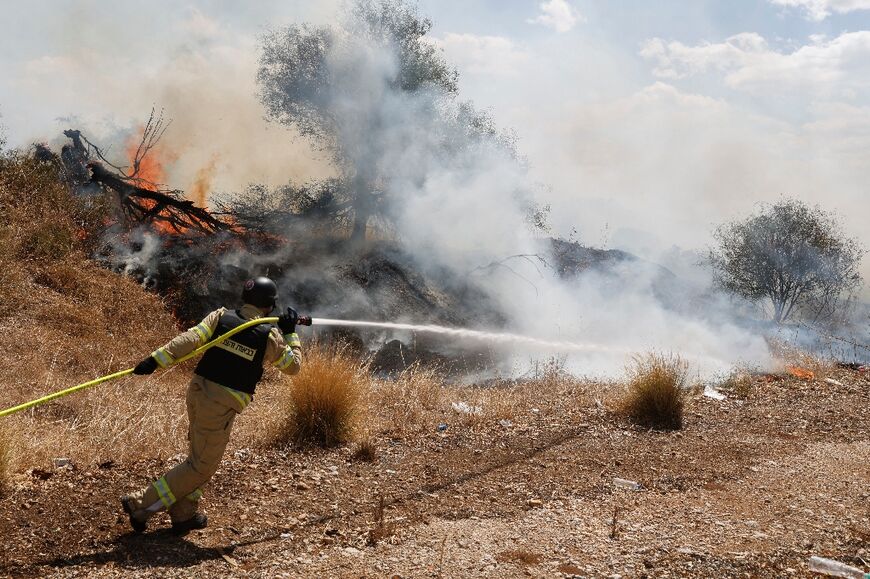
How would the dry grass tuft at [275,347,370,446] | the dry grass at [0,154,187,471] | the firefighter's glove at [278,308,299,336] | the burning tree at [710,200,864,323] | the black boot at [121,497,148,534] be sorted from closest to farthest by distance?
1. the black boot at [121,497,148,534]
2. the firefighter's glove at [278,308,299,336]
3. the dry grass at [0,154,187,471]
4. the dry grass tuft at [275,347,370,446]
5. the burning tree at [710,200,864,323]

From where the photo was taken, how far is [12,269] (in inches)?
404

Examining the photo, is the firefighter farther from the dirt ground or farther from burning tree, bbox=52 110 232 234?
burning tree, bbox=52 110 232 234

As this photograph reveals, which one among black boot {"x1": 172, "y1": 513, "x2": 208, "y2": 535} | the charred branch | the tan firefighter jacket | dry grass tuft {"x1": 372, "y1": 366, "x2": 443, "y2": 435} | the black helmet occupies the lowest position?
black boot {"x1": 172, "y1": 513, "x2": 208, "y2": 535}

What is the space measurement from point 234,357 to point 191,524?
1.00 meters

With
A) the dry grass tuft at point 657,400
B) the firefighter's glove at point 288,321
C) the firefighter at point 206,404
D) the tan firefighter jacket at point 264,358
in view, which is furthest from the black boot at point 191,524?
the dry grass tuft at point 657,400

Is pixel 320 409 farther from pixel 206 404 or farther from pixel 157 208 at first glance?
pixel 157 208

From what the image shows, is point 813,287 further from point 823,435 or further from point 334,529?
point 334,529

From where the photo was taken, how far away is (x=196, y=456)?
376 centimetres

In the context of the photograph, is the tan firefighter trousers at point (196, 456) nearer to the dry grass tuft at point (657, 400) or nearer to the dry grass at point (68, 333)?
the dry grass at point (68, 333)

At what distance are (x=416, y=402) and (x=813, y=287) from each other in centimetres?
1779

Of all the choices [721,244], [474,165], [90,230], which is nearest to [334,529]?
[90,230]

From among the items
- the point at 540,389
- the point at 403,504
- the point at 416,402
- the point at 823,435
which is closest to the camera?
the point at 403,504

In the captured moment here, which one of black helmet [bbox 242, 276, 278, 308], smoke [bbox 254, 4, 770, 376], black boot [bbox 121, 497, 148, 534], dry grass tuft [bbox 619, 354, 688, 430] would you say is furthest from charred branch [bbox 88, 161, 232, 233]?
black boot [bbox 121, 497, 148, 534]

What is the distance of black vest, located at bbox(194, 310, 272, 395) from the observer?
379 centimetres
